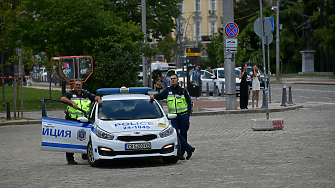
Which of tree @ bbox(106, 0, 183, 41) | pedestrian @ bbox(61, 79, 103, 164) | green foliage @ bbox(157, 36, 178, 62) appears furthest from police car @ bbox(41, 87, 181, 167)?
green foliage @ bbox(157, 36, 178, 62)

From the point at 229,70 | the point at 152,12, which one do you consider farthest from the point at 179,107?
the point at 152,12

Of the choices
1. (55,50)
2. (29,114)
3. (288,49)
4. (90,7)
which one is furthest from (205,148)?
(288,49)

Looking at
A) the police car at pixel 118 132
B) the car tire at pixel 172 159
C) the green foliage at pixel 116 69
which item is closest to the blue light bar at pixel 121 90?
the police car at pixel 118 132

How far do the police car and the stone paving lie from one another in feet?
0.99

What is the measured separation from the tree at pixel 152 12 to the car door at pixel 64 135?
1219 inches

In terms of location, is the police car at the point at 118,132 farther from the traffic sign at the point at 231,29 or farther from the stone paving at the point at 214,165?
the traffic sign at the point at 231,29

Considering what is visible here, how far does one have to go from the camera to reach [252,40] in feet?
222

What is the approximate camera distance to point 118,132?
896cm

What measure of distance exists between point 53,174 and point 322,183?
4.29m

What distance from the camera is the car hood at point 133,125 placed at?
9031 millimetres

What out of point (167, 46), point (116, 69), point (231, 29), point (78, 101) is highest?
point (167, 46)

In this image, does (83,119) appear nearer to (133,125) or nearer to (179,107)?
(133,125)

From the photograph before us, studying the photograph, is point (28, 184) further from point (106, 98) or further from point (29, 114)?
point (29, 114)

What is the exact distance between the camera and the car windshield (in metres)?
9.72
